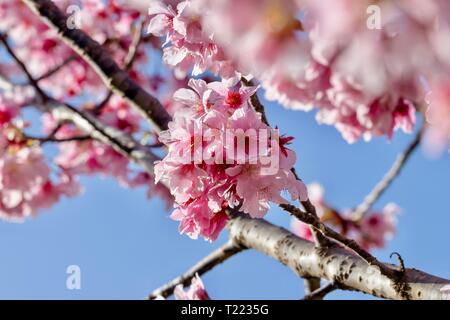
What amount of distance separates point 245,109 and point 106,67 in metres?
1.27

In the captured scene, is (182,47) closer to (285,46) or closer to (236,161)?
(236,161)

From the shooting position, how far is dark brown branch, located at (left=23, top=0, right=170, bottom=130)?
97.9 inches

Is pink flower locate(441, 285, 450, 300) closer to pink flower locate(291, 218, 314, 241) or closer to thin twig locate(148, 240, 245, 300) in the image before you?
thin twig locate(148, 240, 245, 300)

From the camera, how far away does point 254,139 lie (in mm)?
1342

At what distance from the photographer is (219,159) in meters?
1.35

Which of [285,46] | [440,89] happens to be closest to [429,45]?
[285,46]

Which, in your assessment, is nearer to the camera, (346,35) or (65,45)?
(346,35)

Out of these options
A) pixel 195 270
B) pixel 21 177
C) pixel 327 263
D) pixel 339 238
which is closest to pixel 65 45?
pixel 21 177

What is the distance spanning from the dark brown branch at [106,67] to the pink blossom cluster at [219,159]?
3.32 ft

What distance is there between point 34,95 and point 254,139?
256cm

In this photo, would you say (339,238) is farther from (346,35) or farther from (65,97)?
(65,97)

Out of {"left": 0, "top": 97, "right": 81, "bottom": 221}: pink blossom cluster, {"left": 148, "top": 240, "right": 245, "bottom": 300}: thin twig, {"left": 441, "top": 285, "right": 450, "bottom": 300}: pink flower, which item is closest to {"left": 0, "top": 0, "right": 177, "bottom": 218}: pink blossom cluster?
A: {"left": 0, "top": 97, "right": 81, "bottom": 221}: pink blossom cluster

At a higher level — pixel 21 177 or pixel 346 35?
pixel 21 177

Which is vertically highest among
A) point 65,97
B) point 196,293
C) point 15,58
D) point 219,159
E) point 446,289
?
point 65,97
